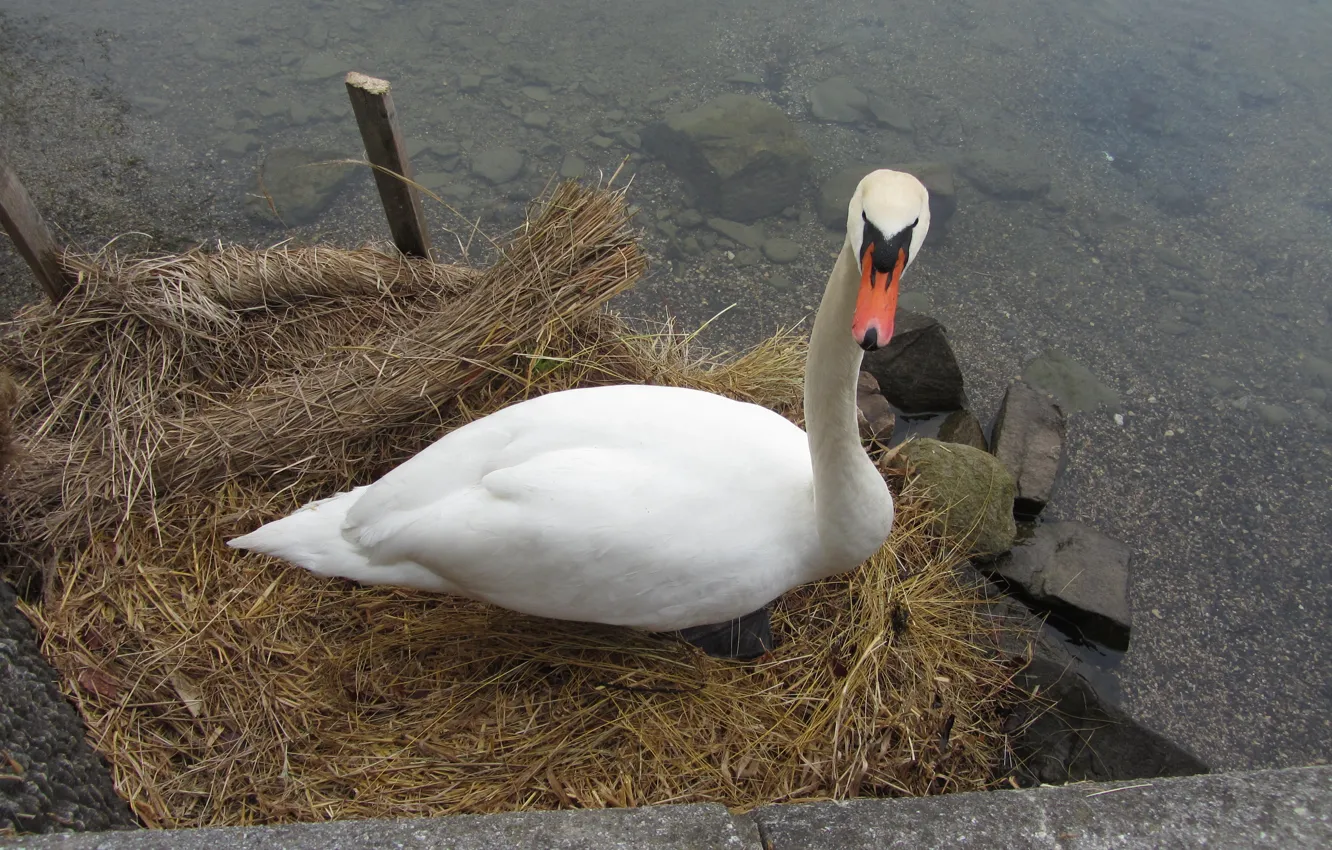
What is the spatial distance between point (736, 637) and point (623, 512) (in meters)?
0.90

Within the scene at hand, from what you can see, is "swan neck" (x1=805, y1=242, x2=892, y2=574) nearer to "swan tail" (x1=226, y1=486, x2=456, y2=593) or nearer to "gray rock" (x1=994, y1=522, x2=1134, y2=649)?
"swan tail" (x1=226, y1=486, x2=456, y2=593)

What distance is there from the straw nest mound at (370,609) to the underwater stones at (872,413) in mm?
366

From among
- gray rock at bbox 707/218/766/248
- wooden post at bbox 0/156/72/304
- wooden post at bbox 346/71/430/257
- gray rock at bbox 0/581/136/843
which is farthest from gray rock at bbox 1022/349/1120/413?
wooden post at bbox 0/156/72/304

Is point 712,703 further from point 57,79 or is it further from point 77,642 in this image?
point 57,79

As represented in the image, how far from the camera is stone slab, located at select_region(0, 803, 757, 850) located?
5.56 ft

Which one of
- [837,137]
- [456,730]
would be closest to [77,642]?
[456,730]

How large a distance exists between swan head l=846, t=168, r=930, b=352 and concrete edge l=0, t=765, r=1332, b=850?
3.47 ft

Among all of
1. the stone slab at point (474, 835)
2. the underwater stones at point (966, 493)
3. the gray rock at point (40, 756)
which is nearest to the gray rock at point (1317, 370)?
the underwater stones at point (966, 493)

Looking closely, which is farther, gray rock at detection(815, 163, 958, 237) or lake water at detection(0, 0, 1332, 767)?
gray rock at detection(815, 163, 958, 237)

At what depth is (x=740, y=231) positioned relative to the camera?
6215mm

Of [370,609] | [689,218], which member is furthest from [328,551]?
[689,218]

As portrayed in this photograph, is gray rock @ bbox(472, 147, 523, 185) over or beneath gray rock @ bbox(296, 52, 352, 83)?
beneath

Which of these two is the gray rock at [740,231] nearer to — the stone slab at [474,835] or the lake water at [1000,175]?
the lake water at [1000,175]

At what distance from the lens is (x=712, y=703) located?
2994mm
